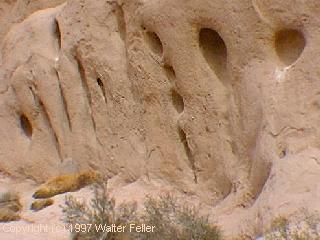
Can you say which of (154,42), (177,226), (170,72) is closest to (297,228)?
(177,226)

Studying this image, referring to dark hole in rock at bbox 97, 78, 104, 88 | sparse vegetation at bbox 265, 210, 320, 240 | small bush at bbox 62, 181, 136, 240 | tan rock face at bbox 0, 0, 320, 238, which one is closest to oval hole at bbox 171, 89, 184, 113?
tan rock face at bbox 0, 0, 320, 238

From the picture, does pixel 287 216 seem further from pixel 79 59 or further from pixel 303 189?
pixel 79 59

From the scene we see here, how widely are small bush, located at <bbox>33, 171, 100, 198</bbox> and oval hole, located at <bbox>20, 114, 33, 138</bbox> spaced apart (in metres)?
1.85

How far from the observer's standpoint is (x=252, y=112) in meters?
7.45

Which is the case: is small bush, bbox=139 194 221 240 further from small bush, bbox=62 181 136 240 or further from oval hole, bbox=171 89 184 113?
oval hole, bbox=171 89 184 113

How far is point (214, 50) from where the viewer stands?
8.26m

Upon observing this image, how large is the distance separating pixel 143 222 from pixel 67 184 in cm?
340

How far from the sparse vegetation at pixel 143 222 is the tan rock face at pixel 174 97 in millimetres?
611

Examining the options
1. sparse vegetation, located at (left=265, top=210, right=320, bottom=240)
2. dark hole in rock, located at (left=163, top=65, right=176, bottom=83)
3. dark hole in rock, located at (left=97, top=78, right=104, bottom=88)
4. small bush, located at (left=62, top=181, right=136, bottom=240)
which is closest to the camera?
sparse vegetation, located at (left=265, top=210, right=320, bottom=240)

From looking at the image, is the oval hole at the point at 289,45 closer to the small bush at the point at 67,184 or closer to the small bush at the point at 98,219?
the small bush at the point at 98,219

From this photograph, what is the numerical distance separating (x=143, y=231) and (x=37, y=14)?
6.54 metres

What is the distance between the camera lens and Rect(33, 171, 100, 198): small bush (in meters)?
9.85

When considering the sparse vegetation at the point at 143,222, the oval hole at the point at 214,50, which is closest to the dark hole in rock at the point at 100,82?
the oval hole at the point at 214,50

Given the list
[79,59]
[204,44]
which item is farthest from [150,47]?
[79,59]
